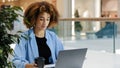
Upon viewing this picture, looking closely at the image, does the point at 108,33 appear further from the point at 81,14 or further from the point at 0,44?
the point at 81,14

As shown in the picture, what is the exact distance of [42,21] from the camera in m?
2.38

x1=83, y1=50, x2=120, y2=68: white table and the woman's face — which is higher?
the woman's face

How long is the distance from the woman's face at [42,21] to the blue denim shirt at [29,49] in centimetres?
8

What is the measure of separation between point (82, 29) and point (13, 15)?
5.11m

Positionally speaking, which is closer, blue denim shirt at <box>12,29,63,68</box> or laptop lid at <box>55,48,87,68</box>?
laptop lid at <box>55,48,87,68</box>

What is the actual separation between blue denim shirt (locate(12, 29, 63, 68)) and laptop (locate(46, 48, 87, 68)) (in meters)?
0.31

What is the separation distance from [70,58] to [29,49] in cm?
45

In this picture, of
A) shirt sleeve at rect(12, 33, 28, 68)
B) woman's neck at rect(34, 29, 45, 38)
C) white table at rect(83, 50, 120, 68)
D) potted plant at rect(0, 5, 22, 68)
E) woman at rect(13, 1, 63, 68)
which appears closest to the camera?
potted plant at rect(0, 5, 22, 68)

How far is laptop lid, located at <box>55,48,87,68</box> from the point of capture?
6.35 ft

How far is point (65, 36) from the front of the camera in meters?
6.88

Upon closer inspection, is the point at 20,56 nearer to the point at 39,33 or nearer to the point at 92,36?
the point at 39,33

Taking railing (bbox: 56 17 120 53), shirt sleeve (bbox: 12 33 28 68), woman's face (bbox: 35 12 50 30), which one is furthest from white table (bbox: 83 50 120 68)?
railing (bbox: 56 17 120 53)

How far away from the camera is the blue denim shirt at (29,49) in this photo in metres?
2.18

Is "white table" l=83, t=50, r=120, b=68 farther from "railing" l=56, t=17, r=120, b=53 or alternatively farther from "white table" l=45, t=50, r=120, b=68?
"railing" l=56, t=17, r=120, b=53
